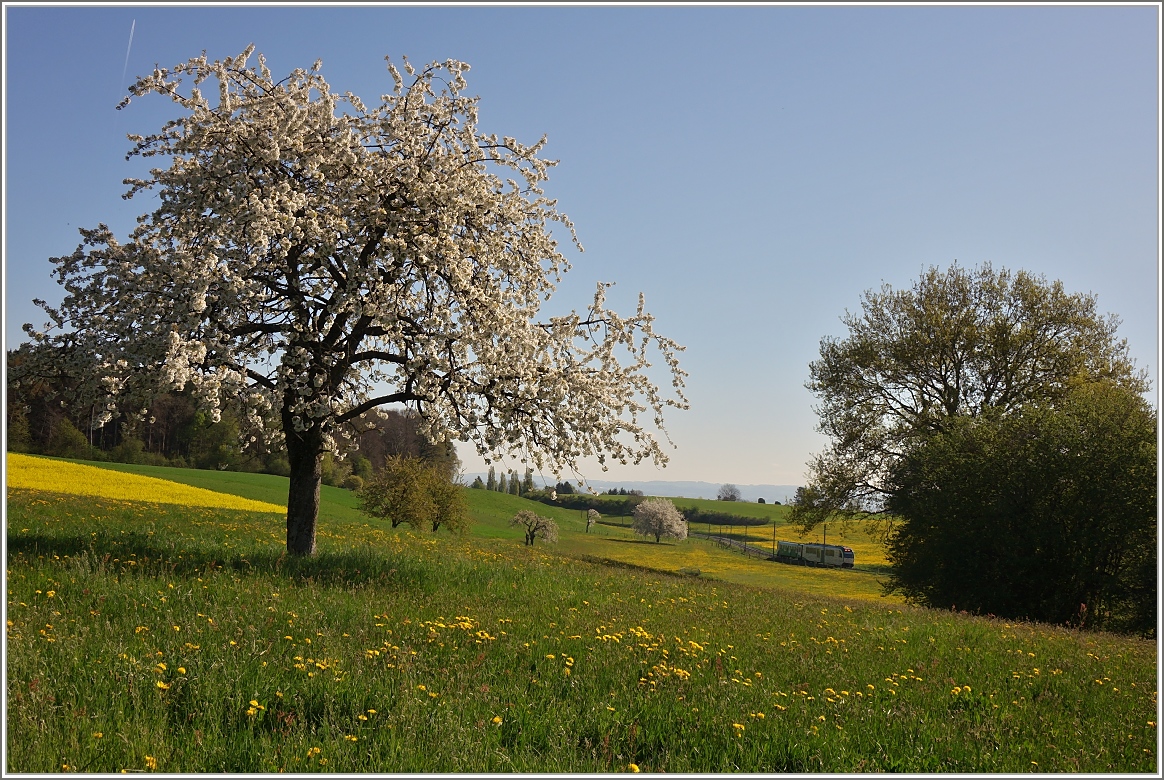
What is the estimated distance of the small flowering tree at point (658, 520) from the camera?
9469 cm

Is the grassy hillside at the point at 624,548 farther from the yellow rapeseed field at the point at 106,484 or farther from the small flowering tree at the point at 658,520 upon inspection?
the yellow rapeseed field at the point at 106,484

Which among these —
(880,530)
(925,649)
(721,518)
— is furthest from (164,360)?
(721,518)

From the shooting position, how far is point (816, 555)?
76875 millimetres

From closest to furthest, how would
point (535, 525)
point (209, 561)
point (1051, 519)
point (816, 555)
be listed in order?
point (209, 561) < point (1051, 519) < point (535, 525) < point (816, 555)

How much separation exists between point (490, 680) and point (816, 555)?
75.0 meters

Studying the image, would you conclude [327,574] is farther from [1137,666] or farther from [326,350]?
[1137,666]

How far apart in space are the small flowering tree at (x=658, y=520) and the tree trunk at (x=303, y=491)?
82464mm

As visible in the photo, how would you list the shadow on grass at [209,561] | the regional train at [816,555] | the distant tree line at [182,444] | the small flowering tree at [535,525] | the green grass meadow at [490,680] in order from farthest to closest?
the regional train at [816,555]
the small flowering tree at [535,525]
the distant tree line at [182,444]
the shadow on grass at [209,561]
the green grass meadow at [490,680]

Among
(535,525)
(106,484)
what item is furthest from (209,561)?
(535,525)

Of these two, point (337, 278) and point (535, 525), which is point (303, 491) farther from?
point (535, 525)

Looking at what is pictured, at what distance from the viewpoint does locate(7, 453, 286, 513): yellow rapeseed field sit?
3440 centimetres

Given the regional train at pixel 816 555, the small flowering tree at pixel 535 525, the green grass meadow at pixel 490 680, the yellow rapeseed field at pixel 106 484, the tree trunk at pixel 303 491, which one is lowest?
the regional train at pixel 816 555

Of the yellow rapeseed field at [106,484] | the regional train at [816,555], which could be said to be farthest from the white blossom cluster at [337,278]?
the regional train at [816,555]

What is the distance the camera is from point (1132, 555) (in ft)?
73.8
